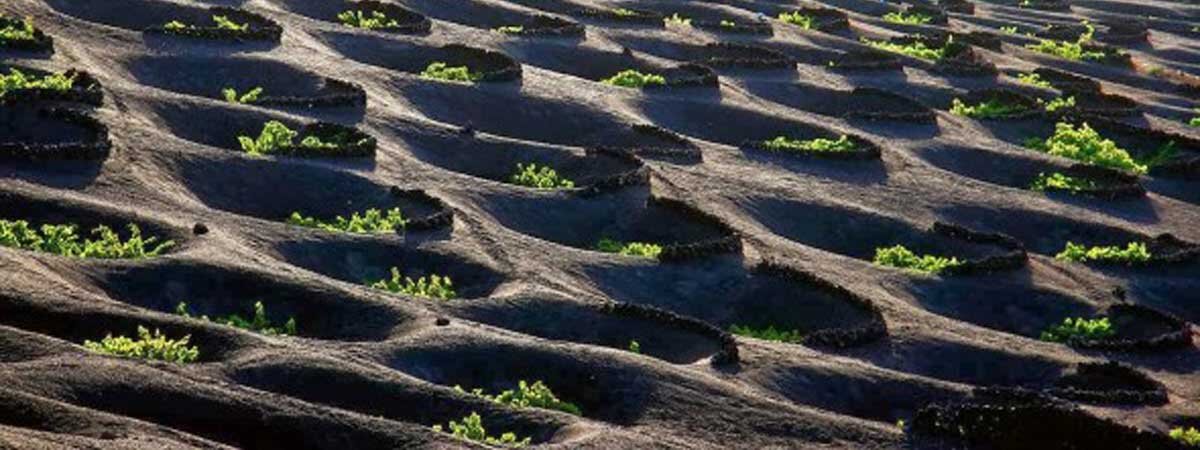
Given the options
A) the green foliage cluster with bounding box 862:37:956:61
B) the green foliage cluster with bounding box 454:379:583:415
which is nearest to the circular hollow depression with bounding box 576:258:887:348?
the green foliage cluster with bounding box 454:379:583:415

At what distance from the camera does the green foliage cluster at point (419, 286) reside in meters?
35.9

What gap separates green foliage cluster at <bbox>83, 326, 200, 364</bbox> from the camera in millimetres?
28531

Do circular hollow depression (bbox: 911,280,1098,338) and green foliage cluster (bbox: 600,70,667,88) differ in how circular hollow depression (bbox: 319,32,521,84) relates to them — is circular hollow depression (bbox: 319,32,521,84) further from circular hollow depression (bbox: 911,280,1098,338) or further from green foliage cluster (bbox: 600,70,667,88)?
circular hollow depression (bbox: 911,280,1098,338)

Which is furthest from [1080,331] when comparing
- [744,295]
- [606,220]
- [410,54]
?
[410,54]

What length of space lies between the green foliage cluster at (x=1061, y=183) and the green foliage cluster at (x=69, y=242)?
2727 centimetres

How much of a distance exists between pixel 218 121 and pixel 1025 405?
21.9 m

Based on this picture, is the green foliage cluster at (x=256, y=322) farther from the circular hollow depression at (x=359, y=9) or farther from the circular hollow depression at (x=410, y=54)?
the circular hollow depression at (x=359, y=9)

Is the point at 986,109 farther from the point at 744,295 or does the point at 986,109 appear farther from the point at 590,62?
the point at 744,295

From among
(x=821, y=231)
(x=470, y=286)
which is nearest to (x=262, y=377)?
(x=470, y=286)

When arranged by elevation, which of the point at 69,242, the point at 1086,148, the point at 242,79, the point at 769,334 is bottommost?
the point at 1086,148

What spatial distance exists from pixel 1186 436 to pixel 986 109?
1147 inches

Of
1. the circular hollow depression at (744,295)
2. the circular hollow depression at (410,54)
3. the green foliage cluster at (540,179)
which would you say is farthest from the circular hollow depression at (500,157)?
the circular hollow depression at (410,54)

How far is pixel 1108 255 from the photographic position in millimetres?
45844

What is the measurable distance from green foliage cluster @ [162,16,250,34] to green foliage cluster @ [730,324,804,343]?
70.2 feet
